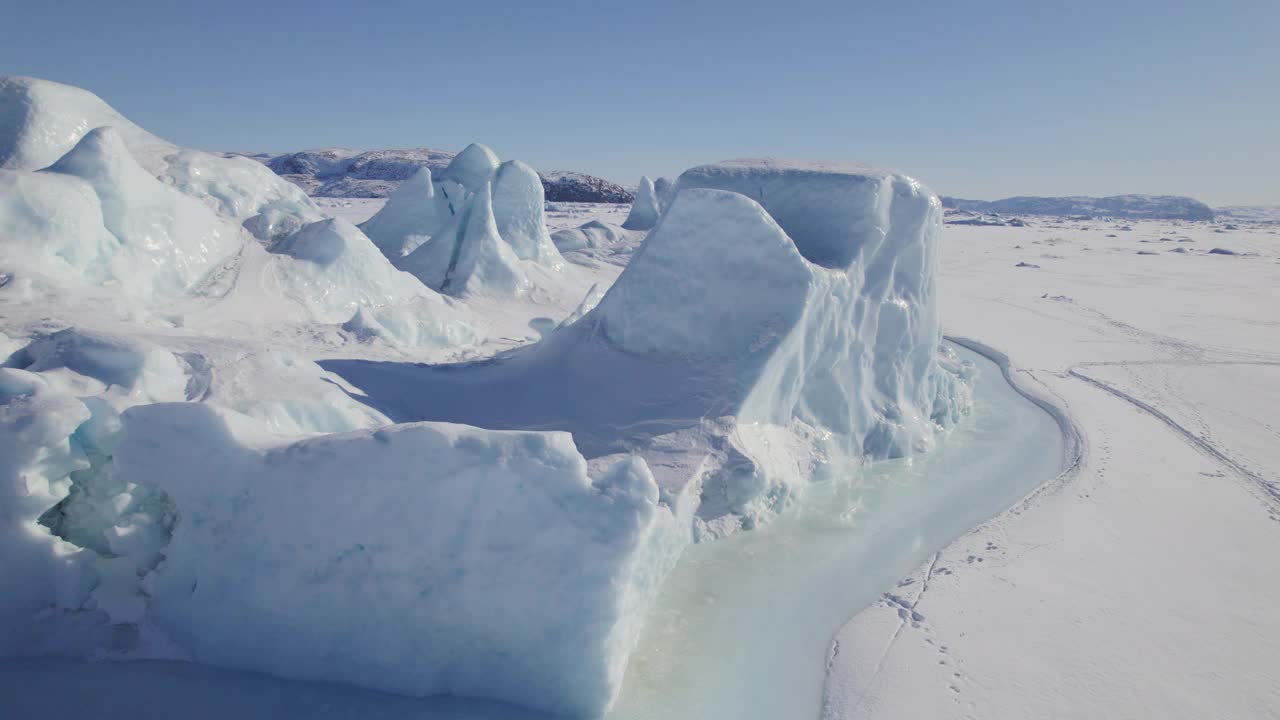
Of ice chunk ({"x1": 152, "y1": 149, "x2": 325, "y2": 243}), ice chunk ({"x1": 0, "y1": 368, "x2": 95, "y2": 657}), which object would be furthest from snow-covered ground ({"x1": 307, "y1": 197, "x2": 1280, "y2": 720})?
ice chunk ({"x1": 152, "y1": 149, "x2": 325, "y2": 243})

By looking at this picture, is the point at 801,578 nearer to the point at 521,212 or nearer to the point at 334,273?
the point at 334,273

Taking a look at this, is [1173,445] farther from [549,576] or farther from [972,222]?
[972,222]

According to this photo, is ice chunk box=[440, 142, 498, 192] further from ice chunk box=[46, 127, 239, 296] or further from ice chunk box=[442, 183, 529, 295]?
ice chunk box=[46, 127, 239, 296]

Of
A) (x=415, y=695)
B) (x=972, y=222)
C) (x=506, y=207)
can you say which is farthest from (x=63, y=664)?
(x=972, y=222)

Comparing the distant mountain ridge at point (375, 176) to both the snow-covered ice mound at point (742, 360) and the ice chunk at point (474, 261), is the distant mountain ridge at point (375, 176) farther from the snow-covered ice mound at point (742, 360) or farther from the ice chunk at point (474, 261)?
the snow-covered ice mound at point (742, 360)

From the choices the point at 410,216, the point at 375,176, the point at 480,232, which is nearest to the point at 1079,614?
the point at 480,232

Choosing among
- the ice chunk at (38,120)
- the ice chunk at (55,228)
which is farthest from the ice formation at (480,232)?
the ice chunk at (55,228)
